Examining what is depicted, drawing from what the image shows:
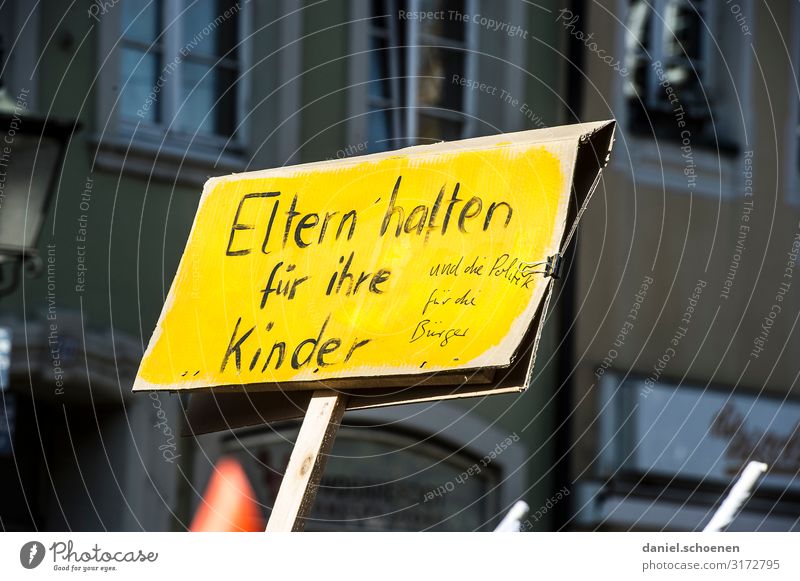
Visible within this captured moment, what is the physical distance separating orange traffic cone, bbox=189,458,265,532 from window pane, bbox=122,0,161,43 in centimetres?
145

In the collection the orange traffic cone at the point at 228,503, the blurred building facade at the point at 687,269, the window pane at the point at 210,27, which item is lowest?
the orange traffic cone at the point at 228,503

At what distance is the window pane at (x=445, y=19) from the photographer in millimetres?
6410

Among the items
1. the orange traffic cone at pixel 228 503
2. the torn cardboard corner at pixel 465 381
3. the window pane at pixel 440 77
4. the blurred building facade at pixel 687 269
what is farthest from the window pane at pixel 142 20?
the torn cardboard corner at pixel 465 381

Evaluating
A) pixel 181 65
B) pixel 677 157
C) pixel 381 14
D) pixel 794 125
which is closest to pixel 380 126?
pixel 381 14

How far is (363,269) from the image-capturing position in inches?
97.2

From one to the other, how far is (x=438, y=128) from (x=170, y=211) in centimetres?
133

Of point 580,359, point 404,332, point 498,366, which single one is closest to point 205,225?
point 404,332

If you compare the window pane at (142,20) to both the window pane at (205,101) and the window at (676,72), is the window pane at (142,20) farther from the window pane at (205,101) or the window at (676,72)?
the window at (676,72)

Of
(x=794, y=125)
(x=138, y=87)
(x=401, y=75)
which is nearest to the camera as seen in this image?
(x=138, y=87)

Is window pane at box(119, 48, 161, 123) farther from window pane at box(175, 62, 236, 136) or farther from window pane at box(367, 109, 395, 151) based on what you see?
window pane at box(367, 109, 395, 151)

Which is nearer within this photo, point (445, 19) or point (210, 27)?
point (210, 27)

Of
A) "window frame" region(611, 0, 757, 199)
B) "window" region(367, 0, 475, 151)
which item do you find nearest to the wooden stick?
"window" region(367, 0, 475, 151)

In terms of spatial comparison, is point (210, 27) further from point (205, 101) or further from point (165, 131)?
point (165, 131)

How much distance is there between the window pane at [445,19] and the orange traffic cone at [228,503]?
1.93 m
